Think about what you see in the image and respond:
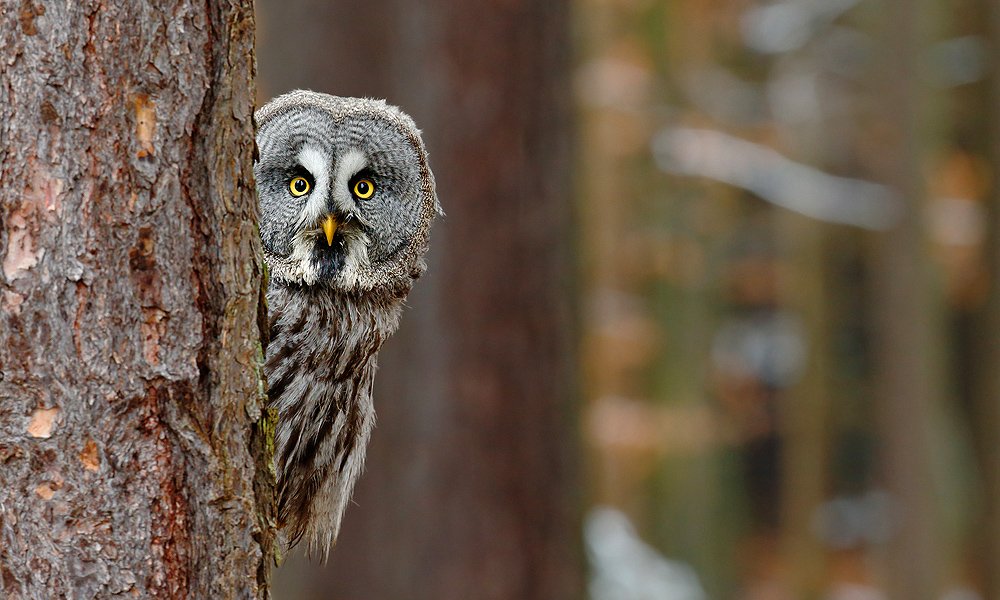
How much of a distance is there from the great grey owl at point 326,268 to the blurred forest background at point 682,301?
227cm

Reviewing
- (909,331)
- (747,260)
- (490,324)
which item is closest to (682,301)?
(747,260)

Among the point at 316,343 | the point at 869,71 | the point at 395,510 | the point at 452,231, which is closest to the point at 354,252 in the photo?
the point at 316,343

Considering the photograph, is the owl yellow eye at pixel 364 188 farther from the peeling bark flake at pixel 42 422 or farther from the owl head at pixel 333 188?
the peeling bark flake at pixel 42 422

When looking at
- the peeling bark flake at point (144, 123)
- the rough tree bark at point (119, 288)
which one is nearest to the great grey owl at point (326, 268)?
the rough tree bark at point (119, 288)

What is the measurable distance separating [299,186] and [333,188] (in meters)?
0.07

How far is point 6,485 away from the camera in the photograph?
60.1 inches

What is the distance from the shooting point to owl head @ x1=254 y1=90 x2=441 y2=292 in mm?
2537

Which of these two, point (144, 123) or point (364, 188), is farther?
point (364, 188)

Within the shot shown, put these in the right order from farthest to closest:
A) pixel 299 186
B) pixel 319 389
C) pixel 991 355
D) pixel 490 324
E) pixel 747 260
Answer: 1. pixel 747 260
2. pixel 991 355
3. pixel 490 324
4. pixel 299 186
5. pixel 319 389

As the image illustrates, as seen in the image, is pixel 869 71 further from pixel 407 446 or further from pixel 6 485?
pixel 6 485

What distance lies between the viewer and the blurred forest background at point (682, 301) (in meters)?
5.02

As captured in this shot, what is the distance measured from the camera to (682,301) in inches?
441

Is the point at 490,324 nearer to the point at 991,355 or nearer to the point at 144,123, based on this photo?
the point at 991,355

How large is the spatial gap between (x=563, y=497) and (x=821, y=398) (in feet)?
19.1
